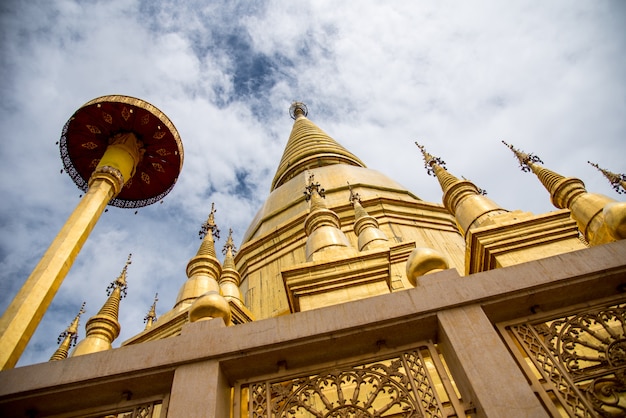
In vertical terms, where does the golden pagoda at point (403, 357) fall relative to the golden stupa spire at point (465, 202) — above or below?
below

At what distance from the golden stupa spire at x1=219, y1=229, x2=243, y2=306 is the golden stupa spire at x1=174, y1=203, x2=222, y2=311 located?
248 millimetres

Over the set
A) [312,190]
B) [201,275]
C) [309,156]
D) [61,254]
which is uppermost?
[309,156]

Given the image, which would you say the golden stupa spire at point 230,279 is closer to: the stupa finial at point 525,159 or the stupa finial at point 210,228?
the stupa finial at point 210,228

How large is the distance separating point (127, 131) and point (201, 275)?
3.42m

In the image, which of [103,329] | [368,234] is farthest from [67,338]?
[368,234]

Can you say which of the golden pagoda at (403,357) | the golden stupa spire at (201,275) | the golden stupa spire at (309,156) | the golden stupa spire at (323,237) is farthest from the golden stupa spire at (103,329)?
the golden stupa spire at (309,156)

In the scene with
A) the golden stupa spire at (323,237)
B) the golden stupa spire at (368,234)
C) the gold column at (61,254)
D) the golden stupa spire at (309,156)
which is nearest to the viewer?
the gold column at (61,254)

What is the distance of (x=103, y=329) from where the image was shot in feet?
33.5

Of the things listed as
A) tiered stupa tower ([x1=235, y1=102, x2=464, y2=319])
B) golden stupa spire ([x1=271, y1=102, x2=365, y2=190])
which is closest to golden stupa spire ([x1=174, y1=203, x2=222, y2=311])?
tiered stupa tower ([x1=235, y1=102, x2=464, y2=319])

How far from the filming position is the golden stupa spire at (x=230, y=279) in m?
9.85

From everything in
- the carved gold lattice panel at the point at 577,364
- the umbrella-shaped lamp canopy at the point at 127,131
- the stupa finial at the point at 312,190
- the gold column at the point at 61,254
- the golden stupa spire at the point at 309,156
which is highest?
the golden stupa spire at the point at 309,156

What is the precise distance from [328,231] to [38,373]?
15.9 feet

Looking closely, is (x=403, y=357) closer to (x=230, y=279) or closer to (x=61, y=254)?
(x=61, y=254)

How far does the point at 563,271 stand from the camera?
11.1 ft
